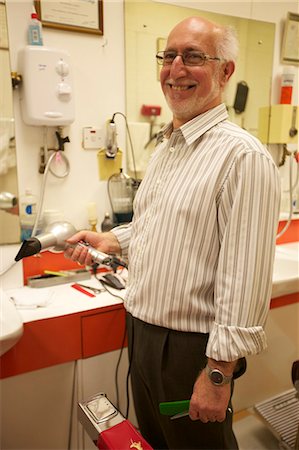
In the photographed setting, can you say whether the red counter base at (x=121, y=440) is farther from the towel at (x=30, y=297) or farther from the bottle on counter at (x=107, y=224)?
the bottle on counter at (x=107, y=224)

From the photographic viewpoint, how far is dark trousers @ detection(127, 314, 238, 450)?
105cm

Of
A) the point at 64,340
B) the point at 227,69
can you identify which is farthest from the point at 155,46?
the point at 64,340

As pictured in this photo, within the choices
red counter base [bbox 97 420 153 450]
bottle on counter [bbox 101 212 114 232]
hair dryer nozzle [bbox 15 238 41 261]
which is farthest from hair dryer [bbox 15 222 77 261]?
red counter base [bbox 97 420 153 450]

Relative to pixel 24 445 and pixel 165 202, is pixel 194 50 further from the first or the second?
pixel 24 445

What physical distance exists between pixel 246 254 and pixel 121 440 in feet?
1.79

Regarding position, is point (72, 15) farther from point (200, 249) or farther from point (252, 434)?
point (252, 434)

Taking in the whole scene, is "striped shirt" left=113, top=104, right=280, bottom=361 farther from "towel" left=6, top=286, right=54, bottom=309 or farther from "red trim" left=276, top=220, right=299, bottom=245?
"red trim" left=276, top=220, right=299, bottom=245

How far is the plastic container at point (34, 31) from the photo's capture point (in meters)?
1.50

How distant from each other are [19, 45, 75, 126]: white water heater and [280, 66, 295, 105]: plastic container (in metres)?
1.37

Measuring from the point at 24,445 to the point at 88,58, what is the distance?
5.73 feet

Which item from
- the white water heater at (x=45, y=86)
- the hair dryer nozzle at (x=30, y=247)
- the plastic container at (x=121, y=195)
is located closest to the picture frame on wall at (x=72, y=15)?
the white water heater at (x=45, y=86)

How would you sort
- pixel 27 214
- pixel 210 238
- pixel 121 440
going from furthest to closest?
pixel 27 214, pixel 210 238, pixel 121 440

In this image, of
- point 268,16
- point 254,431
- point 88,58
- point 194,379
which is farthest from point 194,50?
point 254,431

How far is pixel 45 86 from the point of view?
5.01 feet
